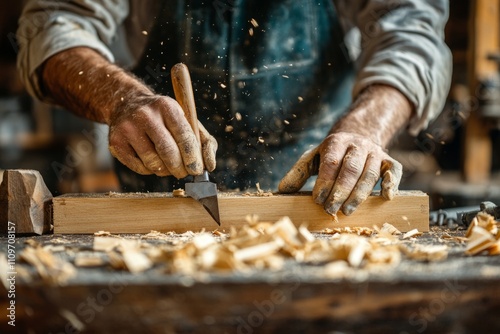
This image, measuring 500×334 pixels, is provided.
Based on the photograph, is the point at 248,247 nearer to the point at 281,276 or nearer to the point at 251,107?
the point at 281,276

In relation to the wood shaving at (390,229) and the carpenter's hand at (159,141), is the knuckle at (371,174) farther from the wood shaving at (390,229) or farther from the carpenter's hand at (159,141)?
the carpenter's hand at (159,141)

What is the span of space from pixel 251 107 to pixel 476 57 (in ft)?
10.2

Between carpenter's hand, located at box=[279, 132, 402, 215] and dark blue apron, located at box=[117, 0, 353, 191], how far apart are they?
0.59 meters

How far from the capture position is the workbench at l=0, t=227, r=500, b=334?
104cm

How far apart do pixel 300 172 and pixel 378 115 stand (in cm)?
48

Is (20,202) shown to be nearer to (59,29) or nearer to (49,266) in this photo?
(49,266)

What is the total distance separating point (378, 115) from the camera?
216 cm

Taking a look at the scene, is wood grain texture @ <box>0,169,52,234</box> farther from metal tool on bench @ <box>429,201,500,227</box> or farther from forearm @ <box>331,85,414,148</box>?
metal tool on bench @ <box>429,201,500,227</box>

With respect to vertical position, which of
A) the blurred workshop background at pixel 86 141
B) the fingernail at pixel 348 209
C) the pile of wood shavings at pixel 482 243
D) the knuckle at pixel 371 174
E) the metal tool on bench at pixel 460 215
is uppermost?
the pile of wood shavings at pixel 482 243

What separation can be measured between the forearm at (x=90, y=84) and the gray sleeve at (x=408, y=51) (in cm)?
92

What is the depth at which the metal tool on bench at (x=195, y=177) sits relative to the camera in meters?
1.73

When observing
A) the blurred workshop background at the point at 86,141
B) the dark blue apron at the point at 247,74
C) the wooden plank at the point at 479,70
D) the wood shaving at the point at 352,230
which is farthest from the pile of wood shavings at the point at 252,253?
the blurred workshop background at the point at 86,141

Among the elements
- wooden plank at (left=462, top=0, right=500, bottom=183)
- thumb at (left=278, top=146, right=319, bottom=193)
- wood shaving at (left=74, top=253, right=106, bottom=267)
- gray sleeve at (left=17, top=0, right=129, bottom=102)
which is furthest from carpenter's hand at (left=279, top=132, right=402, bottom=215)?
wooden plank at (left=462, top=0, right=500, bottom=183)

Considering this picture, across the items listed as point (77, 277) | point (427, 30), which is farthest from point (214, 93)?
point (77, 277)
